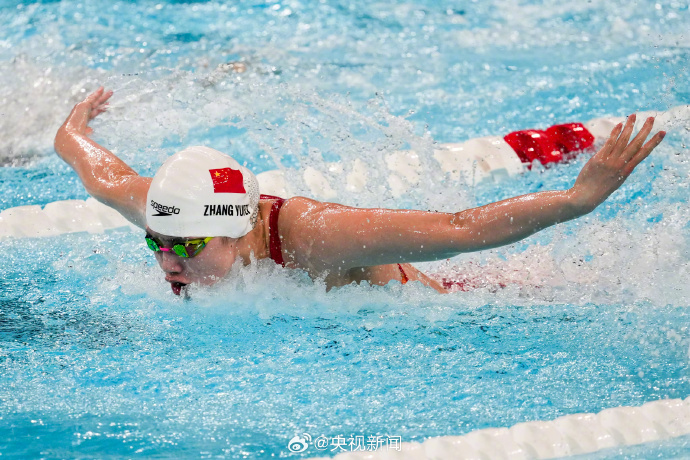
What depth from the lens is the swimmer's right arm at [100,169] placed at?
258 centimetres

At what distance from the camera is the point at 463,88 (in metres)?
5.29

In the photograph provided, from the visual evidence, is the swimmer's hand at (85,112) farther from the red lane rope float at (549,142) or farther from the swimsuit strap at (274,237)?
the red lane rope float at (549,142)

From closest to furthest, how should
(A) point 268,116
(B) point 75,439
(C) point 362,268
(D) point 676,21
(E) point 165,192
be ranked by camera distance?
1. (B) point 75,439
2. (E) point 165,192
3. (C) point 362,268
4. (A) point 268,116
5. (D) point 676,21

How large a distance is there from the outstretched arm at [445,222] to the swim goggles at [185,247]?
0.26 m

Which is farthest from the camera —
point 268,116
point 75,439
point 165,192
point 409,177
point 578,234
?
point 268,116

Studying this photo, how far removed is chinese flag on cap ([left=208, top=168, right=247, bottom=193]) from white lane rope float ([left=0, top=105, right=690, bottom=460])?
872mm

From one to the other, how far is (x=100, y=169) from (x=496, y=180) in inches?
86.3

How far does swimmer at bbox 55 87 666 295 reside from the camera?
183cm

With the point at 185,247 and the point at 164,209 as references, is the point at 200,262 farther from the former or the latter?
the point at 164,209

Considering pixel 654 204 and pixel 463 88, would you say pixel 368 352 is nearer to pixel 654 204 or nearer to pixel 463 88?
pixel 654 204

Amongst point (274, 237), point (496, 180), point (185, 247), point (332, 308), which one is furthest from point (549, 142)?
point (185, 247)

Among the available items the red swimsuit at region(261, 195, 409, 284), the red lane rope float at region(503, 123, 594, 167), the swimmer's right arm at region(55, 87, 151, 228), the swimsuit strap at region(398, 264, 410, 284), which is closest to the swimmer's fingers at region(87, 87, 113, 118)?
the swimmer's right arm at region(55, 87, 151, 228)

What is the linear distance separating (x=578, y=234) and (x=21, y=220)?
2598 mm

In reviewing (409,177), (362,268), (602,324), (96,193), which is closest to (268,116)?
(409,177)
